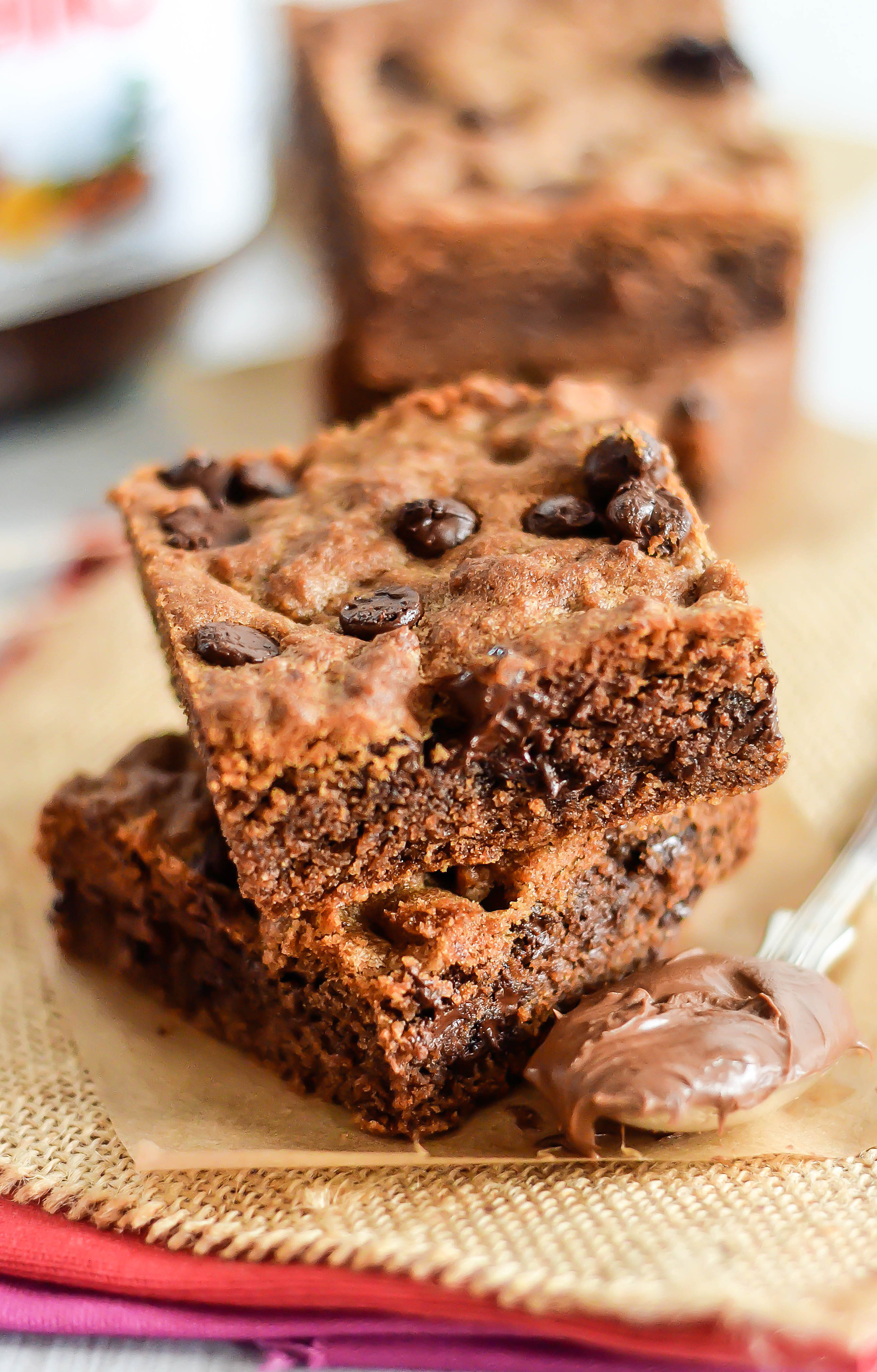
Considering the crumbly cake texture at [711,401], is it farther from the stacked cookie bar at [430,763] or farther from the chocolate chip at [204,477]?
the chocolate chip at [204,477]

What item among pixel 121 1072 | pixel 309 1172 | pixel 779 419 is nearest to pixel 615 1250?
pixel 309 1172

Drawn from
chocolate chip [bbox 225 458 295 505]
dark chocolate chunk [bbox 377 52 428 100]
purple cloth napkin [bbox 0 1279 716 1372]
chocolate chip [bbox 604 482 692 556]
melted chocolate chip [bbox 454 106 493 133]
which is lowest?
purple cloth napkin [bbox 0 1279 716 1372]

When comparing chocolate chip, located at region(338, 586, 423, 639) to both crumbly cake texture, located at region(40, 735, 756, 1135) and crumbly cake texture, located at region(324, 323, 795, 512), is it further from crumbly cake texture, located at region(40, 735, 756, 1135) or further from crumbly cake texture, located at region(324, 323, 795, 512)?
crumbly cake texture, located at region(324, 323, 795, 512)

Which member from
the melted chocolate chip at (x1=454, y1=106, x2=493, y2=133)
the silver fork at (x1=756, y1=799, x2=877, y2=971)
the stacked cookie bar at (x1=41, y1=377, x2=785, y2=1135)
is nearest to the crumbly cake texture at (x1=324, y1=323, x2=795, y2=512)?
the melted chocolate chip at (x1=454, y1=106, x2=493, y2=133)

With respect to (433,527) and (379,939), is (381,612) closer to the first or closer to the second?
(433,527)

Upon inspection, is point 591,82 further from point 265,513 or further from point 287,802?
point 287,802

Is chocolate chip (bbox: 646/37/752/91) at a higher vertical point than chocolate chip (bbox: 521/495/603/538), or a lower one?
higher

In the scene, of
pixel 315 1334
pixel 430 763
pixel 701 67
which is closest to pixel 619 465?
pixel 430 763
